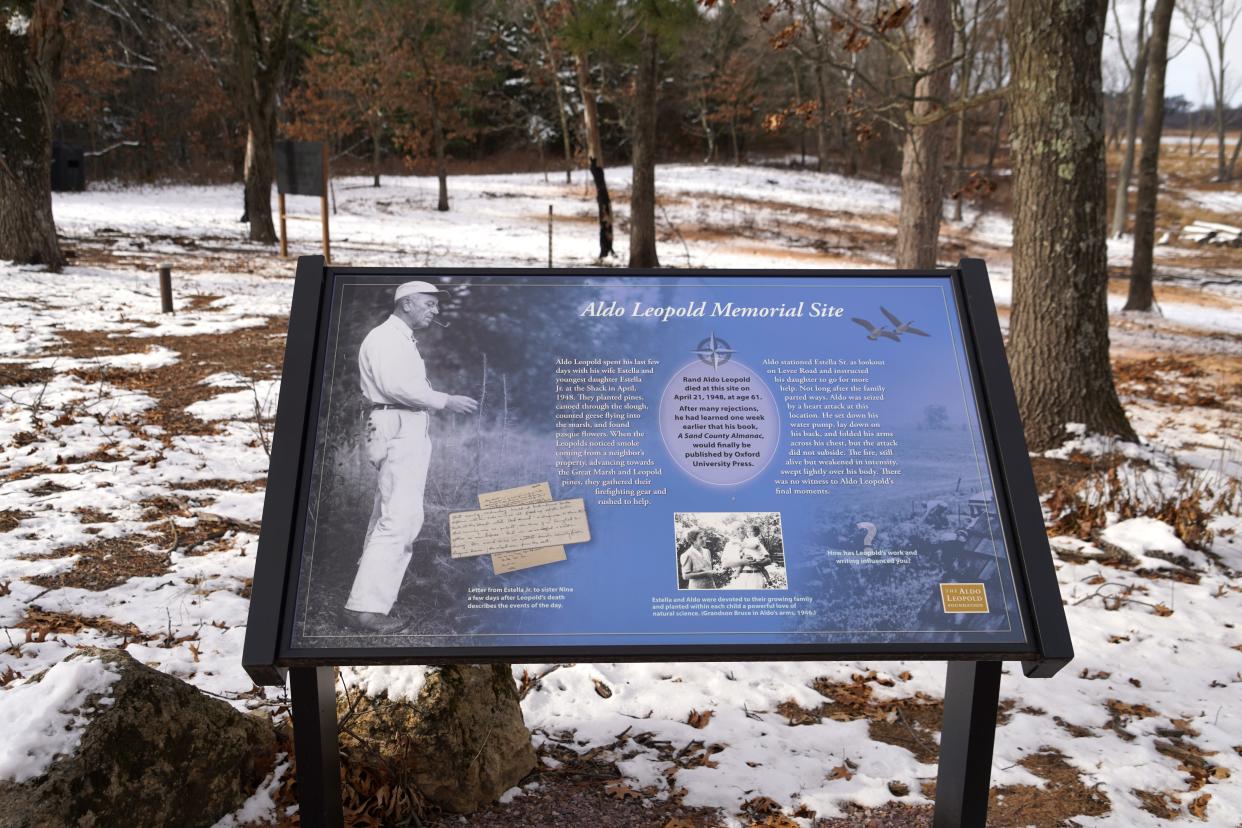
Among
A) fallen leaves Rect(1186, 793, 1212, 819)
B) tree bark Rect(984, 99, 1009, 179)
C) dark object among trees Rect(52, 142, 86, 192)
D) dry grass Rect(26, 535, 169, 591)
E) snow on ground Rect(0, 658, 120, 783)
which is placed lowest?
fallen leaves Rect(1186, 793, 1212, 819)

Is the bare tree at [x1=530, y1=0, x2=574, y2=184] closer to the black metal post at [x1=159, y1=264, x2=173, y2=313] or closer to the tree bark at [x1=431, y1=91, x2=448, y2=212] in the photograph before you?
the tree bark at [x1=431, y1=91, x2=448, y2=212]

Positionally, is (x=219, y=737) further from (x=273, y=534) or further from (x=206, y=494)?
(x=206, y=494)

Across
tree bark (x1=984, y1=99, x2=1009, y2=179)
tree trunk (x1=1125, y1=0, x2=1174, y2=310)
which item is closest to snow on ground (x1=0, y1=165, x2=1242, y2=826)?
tree trunk (x1=1125, y1=0, x2=1174, y2=310)

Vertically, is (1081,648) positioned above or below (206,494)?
below

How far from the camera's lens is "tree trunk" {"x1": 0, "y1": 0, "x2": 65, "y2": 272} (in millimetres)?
11109

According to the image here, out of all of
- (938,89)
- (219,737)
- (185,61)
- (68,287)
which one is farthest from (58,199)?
(219,737)

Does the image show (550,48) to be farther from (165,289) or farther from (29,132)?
(165,289)

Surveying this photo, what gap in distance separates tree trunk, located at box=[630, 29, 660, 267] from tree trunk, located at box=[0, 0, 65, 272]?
31.2ft

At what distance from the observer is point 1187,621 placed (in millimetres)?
4449

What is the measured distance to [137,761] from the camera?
8.09ft

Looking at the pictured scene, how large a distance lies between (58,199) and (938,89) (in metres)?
25.1

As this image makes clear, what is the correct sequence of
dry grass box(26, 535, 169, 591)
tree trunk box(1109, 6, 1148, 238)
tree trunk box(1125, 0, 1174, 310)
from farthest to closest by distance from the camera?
tree trunk box(1109, 6, 1148, 238) → tree trunk box(1125, 0, 1174, 310) → dry grass box(26, 535, 169, 591)

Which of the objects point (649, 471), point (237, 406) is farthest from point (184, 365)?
point (649, 471)

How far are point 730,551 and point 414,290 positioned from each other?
1.23 meters
